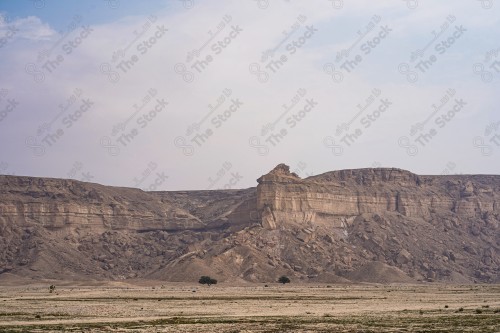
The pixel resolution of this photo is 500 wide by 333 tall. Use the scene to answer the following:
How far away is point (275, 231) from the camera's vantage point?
15350 centimetres

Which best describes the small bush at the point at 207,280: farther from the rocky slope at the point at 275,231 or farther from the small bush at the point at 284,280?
the small bush at the point at 284,280

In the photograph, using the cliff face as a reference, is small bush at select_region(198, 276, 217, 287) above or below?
below

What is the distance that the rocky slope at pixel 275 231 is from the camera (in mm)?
142875

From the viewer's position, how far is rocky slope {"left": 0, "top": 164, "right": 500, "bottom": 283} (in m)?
143

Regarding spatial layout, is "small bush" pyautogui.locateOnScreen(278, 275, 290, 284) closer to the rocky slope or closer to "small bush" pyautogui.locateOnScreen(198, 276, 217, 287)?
the rocky slope

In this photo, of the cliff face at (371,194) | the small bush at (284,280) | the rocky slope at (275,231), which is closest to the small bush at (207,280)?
the rocky slope at (275,231)

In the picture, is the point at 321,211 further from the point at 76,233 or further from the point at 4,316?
the point at 4,316

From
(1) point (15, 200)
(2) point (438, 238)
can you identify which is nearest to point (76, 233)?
(1) point (15, 200)

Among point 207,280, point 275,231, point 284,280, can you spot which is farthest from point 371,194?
point 207,280

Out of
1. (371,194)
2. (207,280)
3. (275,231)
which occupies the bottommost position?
(207,280)

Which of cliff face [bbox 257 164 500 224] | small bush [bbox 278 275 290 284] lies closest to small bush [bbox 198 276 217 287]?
small bush [bbox 278 275 290 284]

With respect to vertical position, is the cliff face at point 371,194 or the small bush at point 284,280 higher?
the cliff face at point 371,194

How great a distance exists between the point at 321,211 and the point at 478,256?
112 feet

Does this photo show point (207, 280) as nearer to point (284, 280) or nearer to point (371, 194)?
point (284, 280)
